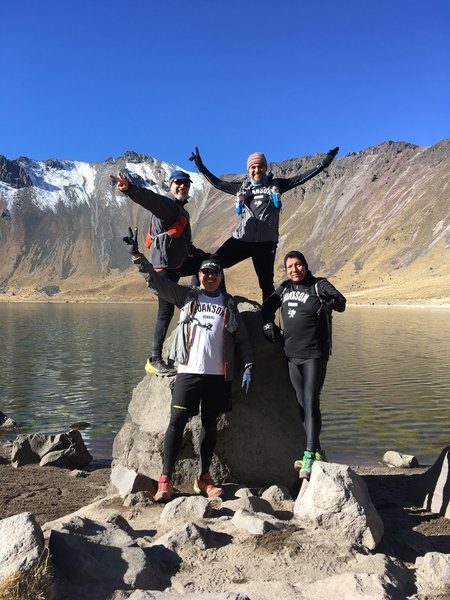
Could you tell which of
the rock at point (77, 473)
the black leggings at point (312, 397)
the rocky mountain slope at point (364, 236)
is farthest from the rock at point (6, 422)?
the rocky mountain slope at point (364, 236)

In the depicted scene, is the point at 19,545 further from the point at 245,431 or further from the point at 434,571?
the point at 245,431

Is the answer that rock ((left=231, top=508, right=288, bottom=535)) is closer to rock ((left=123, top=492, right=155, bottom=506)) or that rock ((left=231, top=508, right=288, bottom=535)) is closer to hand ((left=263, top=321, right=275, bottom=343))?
rock ((left=123, top=492, right=155, bottom=506))

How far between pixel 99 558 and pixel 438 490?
17.4 feet

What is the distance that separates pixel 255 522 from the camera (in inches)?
225

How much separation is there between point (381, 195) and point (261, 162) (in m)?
153

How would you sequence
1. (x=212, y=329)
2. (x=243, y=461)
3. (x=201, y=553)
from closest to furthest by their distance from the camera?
(x=201, y=553) → (x=212, y=329) → (x=243, y=461)

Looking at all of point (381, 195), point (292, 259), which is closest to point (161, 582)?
point (292, 259)

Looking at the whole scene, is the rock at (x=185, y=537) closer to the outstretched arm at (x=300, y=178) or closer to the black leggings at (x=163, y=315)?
the black leggings at (x=163, y=315)

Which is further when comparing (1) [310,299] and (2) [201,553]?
(1) [310,299]

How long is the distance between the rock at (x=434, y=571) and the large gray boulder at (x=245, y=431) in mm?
2811

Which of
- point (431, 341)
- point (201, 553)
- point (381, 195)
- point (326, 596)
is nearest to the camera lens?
point (326, 596)

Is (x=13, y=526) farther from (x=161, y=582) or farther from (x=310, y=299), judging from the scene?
(x=310, y=299)

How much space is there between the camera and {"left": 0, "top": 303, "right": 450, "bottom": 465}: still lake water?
47.9 feet

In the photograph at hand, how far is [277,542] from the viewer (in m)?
5.46
